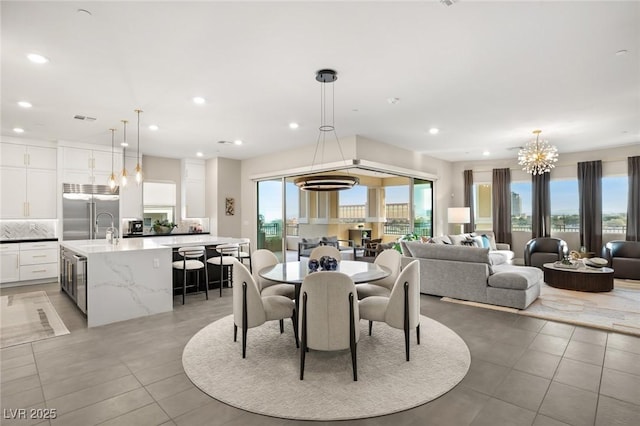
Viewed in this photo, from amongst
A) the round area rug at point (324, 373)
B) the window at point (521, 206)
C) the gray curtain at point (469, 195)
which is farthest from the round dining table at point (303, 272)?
the window at point (521, 206)

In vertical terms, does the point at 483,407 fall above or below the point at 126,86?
below

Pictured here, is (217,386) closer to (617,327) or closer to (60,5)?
(60,5)

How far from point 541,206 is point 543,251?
4.63 ft

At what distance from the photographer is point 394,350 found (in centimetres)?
335

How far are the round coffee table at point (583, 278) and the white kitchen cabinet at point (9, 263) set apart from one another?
32.4 feet

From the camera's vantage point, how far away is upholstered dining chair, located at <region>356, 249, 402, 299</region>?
392cm

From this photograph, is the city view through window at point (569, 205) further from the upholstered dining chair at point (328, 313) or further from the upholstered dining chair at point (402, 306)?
the upholstered dining chair at point (328, 313)

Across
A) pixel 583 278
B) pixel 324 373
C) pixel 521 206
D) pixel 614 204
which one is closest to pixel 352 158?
pixel 324 373

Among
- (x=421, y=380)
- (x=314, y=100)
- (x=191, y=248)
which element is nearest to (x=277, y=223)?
(x=191, y=248)

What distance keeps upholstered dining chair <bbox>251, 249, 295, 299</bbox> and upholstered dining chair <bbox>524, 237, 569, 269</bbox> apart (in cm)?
615

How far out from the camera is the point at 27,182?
21.9ft

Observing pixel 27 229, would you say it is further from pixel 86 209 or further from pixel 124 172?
pixel 124 172

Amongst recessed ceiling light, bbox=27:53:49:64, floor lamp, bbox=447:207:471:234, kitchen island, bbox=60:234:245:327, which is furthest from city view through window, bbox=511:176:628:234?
recessed ceiling light, bbox=27:53:49:64

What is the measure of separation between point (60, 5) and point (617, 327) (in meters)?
6.29
